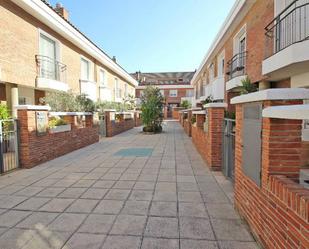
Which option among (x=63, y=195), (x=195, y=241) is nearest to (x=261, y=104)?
(x=195, y=241)

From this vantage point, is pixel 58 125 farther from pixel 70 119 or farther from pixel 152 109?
pixel 152 109

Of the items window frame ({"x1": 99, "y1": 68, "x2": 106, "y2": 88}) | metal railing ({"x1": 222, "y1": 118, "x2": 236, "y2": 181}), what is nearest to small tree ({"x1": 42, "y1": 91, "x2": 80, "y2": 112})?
metal railing ({"x1": 222, "y1": 118, "x2": 236, "y2": 181})

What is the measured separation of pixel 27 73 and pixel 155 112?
869cm

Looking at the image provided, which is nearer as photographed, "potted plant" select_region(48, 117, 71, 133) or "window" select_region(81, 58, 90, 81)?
"potted plant" select_region(48, 117, 71, 133)

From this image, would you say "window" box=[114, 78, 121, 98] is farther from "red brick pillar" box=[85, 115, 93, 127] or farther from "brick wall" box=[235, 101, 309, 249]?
"brick wall" box=[235, 101, 309, 249]

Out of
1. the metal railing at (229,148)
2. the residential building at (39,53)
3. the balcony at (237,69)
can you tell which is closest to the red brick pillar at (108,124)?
the residential building at (39,53)

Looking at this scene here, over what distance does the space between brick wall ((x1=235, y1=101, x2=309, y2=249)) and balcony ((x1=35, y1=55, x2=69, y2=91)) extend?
11.1 meters

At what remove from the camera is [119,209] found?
145 inches

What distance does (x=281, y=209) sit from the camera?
2.13m

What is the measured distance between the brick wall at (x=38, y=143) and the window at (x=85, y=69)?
7935mm

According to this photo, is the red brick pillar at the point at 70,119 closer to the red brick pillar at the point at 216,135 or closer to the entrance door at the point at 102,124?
the entrance door at the point at 102,124

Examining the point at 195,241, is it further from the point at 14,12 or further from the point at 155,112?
the point at 155,112

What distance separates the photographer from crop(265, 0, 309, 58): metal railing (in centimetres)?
704

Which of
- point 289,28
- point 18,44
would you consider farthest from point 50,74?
point 289,28
